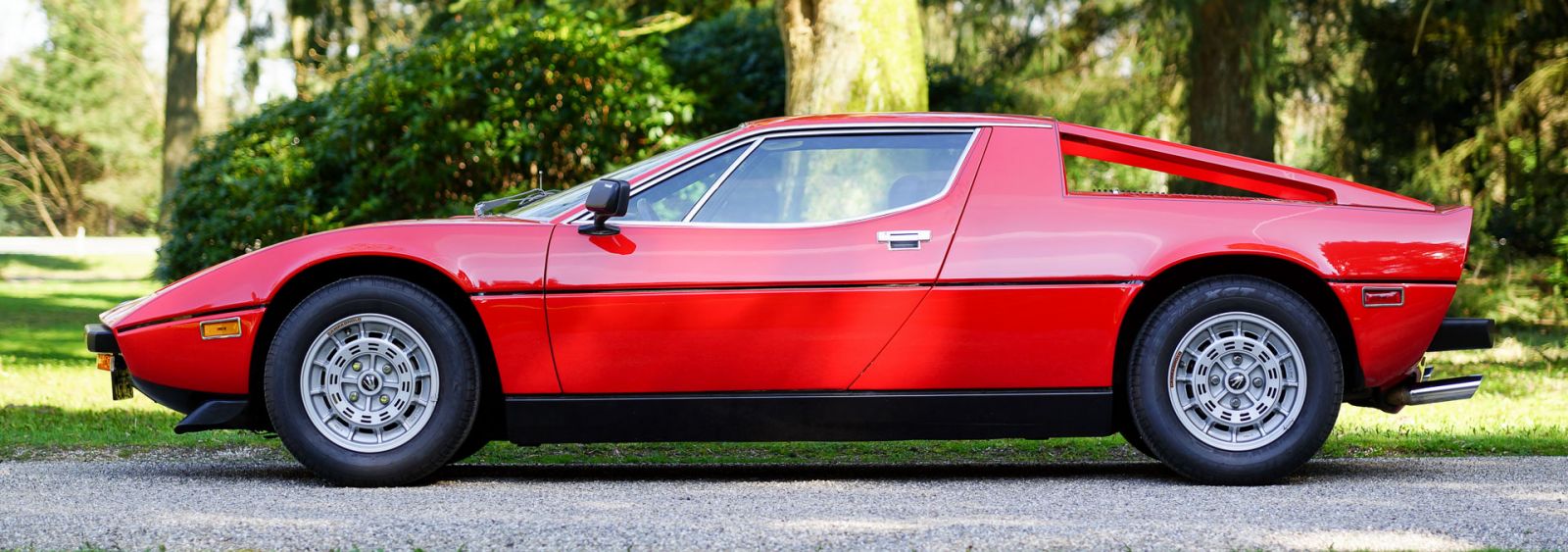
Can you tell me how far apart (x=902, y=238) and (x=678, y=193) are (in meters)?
0.83

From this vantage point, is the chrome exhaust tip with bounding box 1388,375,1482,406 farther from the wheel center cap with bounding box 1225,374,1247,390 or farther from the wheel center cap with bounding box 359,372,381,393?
the wheel center cap with bounding box 359,372,381,393

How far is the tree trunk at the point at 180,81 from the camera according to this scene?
67.2 ft

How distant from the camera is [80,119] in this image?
54625 mm

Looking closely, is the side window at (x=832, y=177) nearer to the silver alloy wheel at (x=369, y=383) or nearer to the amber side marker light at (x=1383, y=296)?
the silver alloy wheel at (x=369, y=383)

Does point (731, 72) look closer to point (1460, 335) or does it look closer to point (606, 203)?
point (606, 203)

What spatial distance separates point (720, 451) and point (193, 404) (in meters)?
2.29

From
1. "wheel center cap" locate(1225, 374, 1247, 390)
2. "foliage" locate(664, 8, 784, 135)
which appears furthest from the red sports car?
"foliage" locate(664, 8, 784, 135)

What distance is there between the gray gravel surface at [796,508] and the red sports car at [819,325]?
24cm

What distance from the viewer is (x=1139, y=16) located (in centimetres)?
1409

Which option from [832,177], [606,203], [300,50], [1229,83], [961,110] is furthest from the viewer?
[300,50]

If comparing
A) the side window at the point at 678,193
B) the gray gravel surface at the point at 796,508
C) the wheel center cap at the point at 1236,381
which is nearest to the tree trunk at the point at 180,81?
the gray gravel surface at the point at 796,508

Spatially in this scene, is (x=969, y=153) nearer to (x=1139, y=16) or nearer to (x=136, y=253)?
(x=1139, y=16)

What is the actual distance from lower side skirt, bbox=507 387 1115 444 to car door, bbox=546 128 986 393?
55mm

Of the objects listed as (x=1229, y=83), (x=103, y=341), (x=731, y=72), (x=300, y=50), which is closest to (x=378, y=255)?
(x=103, y=341)
